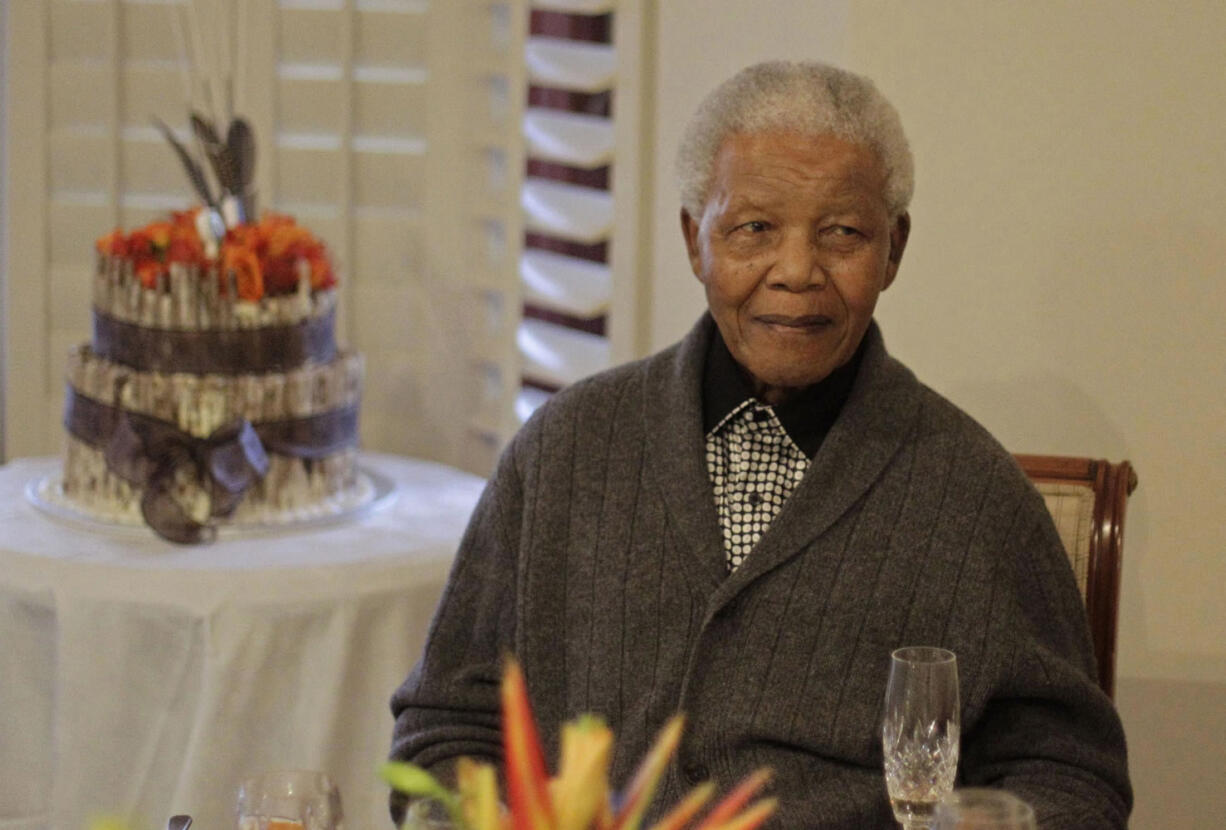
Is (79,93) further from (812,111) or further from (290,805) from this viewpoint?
(290,805)

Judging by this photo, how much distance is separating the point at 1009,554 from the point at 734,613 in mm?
279

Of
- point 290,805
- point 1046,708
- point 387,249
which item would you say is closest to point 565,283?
point 387,249

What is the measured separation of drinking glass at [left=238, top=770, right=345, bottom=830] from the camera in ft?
3.74

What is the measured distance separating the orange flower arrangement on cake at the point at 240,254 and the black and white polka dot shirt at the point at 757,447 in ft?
3.21

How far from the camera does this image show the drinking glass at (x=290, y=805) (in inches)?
44.9

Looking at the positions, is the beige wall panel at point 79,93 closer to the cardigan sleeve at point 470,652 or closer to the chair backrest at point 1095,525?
the cardigan sleeve at point 470,652

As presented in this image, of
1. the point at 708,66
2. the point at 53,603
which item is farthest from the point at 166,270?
the point at 708,66

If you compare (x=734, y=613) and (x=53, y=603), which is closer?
(x=734, y=613)

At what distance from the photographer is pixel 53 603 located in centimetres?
225

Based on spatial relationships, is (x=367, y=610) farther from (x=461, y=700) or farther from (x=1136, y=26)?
(x=1136, y=26)

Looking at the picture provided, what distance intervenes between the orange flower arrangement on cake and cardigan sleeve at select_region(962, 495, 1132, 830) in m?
1.29

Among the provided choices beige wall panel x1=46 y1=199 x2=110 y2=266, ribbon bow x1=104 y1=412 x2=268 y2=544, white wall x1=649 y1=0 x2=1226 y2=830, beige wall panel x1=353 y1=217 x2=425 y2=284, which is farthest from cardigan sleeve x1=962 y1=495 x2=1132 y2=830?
beige wall panel x1=46 y1=199 x2=110 y2=266

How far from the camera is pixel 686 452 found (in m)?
1.70

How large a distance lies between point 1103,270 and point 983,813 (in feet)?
4.52
